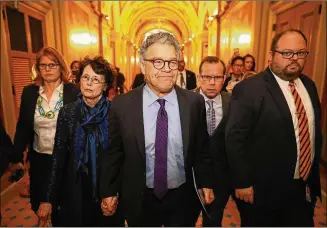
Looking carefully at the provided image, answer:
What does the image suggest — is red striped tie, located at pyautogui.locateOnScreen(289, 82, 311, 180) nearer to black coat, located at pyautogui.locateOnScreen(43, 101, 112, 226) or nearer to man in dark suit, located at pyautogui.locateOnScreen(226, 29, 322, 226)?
man in dark suit, located at pyautogui.locateOnScreen(226, 29, 322, 226)

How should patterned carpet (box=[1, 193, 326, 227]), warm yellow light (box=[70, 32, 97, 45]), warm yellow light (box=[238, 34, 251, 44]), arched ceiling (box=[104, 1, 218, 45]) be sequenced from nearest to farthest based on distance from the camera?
1. patterned carpet (box=[1, 193, 326, 227])
2. warm yellow light (box=[238, 34, 251, 44])
3. warm yellow light (box=[70, 32, 97, 45])
4. arched ceiling (box=[104, 1, 218, 45])

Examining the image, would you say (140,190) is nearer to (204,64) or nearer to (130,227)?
(130,227)

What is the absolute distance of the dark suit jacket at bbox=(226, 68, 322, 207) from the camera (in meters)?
1.85

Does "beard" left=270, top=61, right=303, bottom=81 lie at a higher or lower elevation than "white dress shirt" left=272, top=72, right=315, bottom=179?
higher

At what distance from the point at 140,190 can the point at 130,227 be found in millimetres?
363

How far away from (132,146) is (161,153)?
0.72 ft

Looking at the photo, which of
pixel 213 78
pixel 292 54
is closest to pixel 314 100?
pixel 292 54

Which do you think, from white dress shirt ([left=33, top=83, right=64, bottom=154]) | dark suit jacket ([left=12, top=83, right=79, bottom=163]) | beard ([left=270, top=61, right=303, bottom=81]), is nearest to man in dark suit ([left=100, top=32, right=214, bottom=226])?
beard ([left=270, top=61, right=303, bottom=81])

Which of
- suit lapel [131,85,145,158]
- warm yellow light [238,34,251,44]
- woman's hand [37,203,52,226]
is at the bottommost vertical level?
woman's hand [37,203,52,226]

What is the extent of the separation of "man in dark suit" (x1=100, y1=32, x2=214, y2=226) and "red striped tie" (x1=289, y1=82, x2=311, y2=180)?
78cm

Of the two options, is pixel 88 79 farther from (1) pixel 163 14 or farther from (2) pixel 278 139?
(1) pixel 163 14

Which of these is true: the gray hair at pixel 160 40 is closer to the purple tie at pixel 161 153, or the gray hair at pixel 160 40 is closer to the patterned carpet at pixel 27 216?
the purple tie at pixel 161 153

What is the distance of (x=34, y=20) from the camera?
16.3ft

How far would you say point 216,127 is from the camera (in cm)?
237
